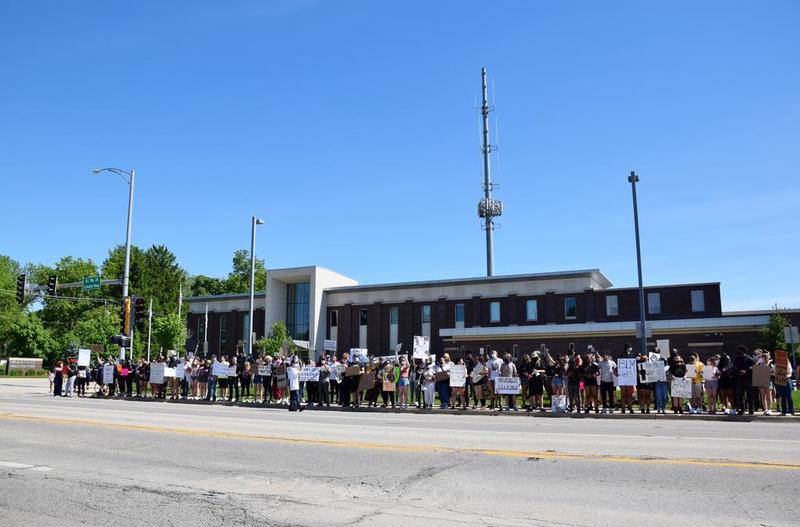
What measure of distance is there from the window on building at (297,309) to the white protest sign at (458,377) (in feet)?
154

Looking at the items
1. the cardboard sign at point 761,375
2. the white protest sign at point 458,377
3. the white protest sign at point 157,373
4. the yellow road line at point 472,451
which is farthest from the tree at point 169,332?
the cardboard sign at point 761,375

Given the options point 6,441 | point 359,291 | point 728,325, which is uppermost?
point 359,291

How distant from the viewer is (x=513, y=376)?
21.4 metres

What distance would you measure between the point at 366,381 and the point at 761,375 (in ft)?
41.5

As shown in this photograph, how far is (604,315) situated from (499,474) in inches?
1984

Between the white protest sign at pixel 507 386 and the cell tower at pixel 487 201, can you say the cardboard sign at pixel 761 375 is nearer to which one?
the white protest sign at pixel 507 386

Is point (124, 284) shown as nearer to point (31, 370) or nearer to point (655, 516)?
point (655, 516)

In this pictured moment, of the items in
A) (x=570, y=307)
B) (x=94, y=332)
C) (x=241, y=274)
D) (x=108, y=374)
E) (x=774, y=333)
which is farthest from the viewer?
(x=241, y=274)

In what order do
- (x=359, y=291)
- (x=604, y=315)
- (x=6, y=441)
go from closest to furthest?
(x=6, y=441)
(x=604, y=315)
(x=359, y=291)

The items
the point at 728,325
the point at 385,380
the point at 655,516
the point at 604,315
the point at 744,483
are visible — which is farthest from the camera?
the point at 604,315

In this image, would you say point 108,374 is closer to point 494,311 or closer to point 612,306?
point 494,311

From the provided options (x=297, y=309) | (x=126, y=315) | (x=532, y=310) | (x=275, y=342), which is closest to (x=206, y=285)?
(x=297, y=309)

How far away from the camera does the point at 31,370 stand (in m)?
66.7

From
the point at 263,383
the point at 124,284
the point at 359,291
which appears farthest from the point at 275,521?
the point at 359,291
